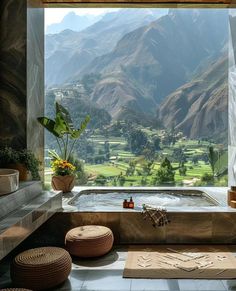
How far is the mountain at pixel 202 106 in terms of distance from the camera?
18.9ft

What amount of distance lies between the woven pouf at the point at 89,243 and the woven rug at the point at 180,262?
0.27 metres

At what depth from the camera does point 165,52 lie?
6055mm

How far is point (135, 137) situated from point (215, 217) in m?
2.42

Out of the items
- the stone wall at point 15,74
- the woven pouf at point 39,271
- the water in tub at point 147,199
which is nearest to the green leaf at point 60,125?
the stone wall at point 15,74

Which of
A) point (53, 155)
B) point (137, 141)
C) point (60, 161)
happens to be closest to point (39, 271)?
point (60, 161)

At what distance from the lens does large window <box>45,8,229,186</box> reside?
574 cm

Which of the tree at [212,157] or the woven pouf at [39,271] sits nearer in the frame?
the woven pouf at [39,271]

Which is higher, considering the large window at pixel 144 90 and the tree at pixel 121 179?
the large window at pixel 144 90

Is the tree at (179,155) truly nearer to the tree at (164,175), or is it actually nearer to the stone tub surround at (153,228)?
the tree at (164,175)

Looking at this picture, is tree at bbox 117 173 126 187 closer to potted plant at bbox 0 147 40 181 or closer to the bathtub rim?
the bathtub rim

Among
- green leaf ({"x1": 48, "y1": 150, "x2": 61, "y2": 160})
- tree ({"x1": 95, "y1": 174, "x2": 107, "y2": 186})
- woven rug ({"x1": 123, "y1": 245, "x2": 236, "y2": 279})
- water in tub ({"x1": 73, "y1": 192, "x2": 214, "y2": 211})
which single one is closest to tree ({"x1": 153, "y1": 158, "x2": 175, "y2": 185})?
water in tub ({"x1": 73, "y1": 192, "x2": 214, "y2": 211})

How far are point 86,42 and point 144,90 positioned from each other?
4.38ft

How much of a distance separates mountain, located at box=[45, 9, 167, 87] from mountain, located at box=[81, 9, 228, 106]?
12cm

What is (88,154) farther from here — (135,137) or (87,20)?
(87,20)
